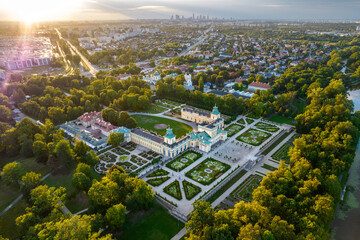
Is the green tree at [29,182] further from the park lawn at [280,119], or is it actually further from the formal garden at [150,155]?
the park lawn at [280,119]

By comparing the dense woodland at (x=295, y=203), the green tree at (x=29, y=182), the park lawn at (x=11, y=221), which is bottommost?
the park lawn at (x=11, y=221)

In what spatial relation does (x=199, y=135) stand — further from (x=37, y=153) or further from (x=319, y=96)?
(x=319, y=96)

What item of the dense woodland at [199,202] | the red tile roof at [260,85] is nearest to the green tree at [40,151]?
the dense woodland at [199,202]

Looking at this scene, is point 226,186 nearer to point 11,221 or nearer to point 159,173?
point 159,173

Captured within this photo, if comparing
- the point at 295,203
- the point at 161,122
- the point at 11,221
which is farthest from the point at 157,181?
the point at 161,122

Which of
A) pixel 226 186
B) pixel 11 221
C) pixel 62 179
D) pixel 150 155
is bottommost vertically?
pixel 11 221

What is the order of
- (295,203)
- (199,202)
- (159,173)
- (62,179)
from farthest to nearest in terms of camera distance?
(159,173) → (62,179) → (295,203) → (199,202)
